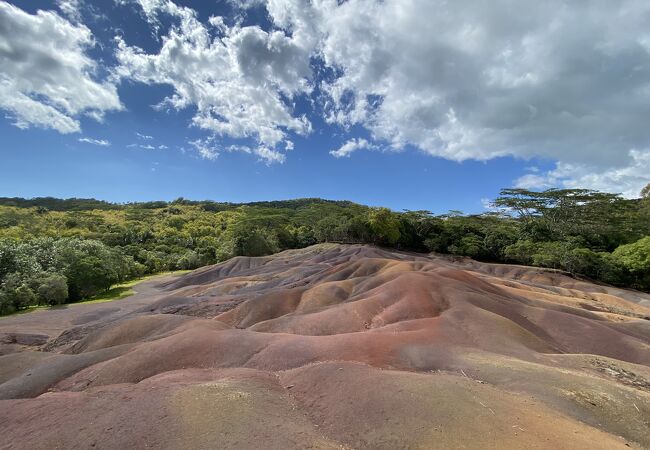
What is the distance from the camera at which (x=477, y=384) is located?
14.0 metres

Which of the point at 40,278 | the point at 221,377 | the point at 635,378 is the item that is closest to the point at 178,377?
the point at 221,377

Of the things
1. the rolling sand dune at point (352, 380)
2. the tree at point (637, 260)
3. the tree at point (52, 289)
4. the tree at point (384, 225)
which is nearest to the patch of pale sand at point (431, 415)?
the rolling sand dune at point (352, 380)

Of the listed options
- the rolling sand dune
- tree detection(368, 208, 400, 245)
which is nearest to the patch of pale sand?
the rolling sand dune

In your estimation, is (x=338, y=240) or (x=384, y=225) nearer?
(x=384, y=225)

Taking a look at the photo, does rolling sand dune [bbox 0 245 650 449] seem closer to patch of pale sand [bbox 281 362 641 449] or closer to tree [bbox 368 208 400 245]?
patch of pale sand [bbox 281 362 641 449]

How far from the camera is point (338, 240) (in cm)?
10062

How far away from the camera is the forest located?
58.4 m

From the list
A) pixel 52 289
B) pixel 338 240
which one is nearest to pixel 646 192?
pixel 338 240

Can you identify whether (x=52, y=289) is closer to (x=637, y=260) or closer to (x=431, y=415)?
(x=431, y=415)

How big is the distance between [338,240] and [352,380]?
86.6m

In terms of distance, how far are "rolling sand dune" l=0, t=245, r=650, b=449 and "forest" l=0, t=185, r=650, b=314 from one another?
98.5 feet

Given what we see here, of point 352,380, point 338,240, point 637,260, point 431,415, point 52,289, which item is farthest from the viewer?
point 338,240

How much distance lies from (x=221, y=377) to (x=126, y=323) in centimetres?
1586

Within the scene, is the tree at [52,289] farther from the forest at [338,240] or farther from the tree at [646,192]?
the tree at [646,192]
